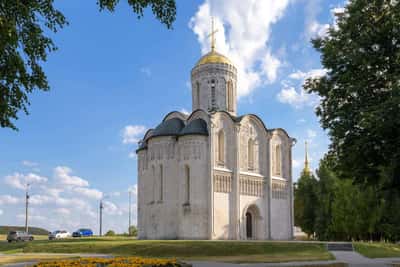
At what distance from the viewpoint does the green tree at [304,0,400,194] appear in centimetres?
1495

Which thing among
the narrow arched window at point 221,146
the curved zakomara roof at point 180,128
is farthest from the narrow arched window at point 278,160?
the curved zakomara roof at point 180,128

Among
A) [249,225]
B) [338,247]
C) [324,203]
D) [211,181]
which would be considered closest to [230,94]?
[211,181]

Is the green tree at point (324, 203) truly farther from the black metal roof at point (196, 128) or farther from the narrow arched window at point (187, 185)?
the narrow arched window at point (187, 185)

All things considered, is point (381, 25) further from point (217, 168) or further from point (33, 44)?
point (217, 168)

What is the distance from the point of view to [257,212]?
41.1 meters

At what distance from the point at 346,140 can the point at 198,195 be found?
73.4ft

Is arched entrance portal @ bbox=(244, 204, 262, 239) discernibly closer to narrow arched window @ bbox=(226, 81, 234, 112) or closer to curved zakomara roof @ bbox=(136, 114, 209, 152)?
curved zakomara roof @ bbox=(136, 114, 209, 152)

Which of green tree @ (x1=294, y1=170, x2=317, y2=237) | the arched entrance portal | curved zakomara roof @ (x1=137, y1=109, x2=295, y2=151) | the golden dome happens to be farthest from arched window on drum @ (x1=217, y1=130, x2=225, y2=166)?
green tree @ (x1=294, y1=170, x2=317, y2=237)

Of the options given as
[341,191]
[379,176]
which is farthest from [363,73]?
[341,191]

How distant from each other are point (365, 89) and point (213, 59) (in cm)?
2991

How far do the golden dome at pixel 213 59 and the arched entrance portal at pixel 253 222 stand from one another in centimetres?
1407

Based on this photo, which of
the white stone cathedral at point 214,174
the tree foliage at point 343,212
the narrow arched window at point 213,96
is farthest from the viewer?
the narrow arched window at point 213,96

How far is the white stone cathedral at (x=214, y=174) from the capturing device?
3781 centimetres

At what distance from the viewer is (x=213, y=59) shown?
44875mm
